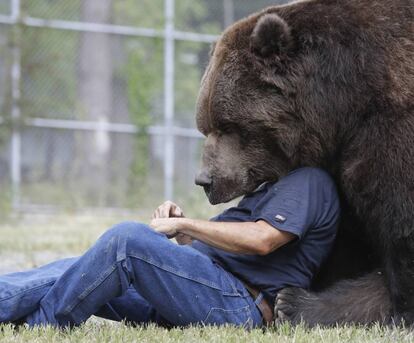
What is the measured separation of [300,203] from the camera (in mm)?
4461

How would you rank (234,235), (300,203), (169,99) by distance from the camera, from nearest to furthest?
(234,235), (300,203), (169,99)

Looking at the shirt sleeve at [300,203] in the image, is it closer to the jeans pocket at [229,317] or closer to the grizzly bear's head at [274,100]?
the grizzly bear's head at [274,100]

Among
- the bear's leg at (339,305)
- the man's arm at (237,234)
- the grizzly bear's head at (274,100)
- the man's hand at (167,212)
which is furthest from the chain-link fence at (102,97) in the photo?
the man's arm at (237,234)

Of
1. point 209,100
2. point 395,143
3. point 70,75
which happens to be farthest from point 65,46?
point 395,143

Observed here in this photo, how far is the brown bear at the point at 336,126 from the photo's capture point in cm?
450

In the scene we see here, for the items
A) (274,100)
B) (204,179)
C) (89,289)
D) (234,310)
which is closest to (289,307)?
(234,310)

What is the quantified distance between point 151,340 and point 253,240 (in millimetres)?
706

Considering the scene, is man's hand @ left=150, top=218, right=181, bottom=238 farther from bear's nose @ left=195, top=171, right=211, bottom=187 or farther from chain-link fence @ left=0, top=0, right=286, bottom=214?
chain-link fence @ left=0, top=0, right=286, bottom=214

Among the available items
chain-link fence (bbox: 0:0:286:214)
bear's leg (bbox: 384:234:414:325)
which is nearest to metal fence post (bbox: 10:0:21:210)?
chain-link fence (bbox: 0:0:286:214)

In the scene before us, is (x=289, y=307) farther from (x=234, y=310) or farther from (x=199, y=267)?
(x=199, y=267)

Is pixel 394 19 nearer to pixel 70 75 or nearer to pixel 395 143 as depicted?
pixel 395 143

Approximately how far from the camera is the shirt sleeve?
440cm

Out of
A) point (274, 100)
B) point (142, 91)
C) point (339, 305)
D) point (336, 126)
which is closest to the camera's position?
point (339, 305)

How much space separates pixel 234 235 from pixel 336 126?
956mm
